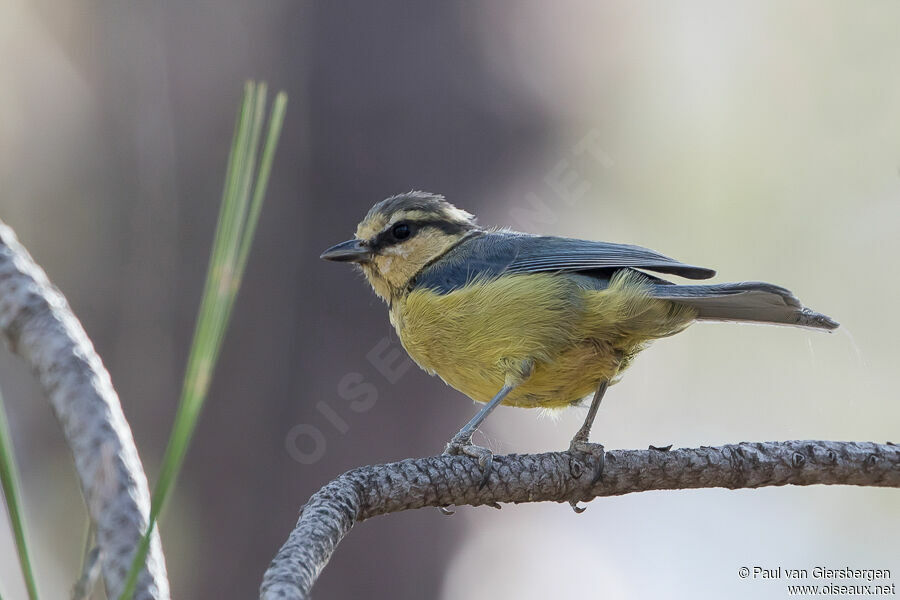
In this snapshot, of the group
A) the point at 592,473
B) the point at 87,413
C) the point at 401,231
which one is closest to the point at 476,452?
the point at 592,473

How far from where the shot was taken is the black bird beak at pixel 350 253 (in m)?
4.11

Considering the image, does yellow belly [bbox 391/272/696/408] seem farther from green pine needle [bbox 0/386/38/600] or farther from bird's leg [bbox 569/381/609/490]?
green pine needle [bbox 0/386/38/600]

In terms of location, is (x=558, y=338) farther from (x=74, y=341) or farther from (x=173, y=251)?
(x=173, y=251)

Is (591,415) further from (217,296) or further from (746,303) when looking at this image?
(217,296)

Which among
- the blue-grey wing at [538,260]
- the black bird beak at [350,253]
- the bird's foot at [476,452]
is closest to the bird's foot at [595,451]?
the bird's foot at [476,452]

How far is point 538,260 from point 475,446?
3.66 ft

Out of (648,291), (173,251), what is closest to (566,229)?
(173,251)

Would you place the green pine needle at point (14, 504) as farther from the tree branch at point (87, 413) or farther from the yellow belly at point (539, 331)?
the yellow belly at point (539, 331)

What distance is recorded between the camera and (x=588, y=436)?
11.3ft

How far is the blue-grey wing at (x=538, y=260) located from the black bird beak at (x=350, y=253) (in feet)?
0.93

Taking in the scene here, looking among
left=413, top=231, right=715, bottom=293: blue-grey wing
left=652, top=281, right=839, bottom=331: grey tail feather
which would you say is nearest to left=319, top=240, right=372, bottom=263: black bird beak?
left=413, top=231, right=715, bottom=293: blue-grey wing

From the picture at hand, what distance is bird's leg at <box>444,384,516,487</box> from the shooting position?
2.66m

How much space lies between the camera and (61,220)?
6195mm

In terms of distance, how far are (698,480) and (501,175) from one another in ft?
11.8
